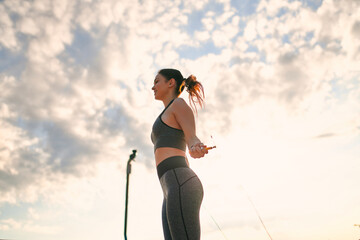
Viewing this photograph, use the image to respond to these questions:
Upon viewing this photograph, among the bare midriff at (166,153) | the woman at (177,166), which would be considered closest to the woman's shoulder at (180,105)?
the woman at (177,166)

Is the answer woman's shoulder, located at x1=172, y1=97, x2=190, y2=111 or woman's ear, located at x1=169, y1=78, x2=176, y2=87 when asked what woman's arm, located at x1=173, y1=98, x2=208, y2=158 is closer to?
woman's shoulder, located at x1=172, y1=97, x2=190, y2=111

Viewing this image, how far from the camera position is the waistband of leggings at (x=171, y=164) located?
217 cm

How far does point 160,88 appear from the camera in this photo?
285 cm

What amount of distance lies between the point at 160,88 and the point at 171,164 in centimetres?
100

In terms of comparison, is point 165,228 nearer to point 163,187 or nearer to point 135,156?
point 163,187

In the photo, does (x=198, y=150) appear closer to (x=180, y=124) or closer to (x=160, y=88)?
(x=180, y=124)

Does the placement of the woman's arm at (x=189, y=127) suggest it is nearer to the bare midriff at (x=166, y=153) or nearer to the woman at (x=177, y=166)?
the woman at (x=177, y=166)

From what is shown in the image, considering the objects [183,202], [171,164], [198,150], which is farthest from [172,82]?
[183,202]

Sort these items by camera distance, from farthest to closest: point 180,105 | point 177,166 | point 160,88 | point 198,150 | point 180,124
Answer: point 160,88, point 180,105, point 180,124, point 177,166, point 198,150

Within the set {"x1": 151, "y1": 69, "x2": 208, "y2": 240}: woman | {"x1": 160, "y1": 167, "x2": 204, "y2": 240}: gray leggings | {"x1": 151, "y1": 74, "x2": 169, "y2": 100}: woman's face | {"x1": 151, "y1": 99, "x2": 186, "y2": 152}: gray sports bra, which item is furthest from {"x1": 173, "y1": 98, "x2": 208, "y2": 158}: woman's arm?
{"x1": 151, "y1": 74, "x2": 169, "y2": 100}: woman's face

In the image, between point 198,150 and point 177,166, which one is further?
point 177,166

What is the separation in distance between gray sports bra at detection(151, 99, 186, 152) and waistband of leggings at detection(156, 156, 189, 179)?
12 cm

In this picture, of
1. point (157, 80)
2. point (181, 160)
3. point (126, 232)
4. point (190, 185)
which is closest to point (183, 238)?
point (190, 185)

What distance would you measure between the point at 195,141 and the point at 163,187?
533 millimetres
